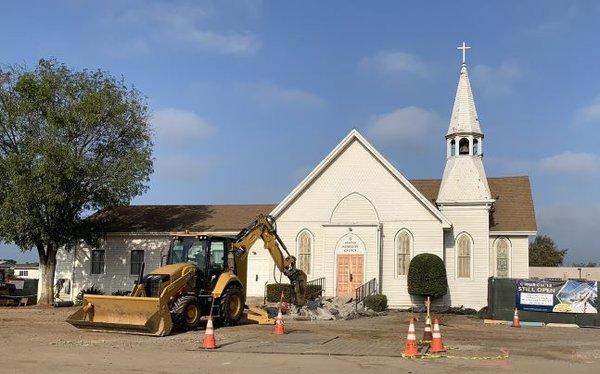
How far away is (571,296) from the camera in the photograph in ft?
78.9

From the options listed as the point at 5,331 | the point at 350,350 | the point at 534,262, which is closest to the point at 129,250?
the point at 5,331

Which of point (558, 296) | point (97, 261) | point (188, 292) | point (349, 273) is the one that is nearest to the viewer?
point (188, 292)

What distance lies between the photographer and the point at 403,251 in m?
32.0

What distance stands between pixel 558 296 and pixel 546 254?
5640cm

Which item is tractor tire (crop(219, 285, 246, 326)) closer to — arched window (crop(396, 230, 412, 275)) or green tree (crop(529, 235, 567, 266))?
arched window (crop(396, 230, 412, 275))

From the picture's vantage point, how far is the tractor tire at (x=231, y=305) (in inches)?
771

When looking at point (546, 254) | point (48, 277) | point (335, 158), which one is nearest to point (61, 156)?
point (48, 277)

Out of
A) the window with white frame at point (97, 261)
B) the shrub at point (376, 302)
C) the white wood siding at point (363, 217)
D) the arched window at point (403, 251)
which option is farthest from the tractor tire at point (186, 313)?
the window with white frame at point (97, 261)

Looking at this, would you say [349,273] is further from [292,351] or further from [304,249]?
[292,351]

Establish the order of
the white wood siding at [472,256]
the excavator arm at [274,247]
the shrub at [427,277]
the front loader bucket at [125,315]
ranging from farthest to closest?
the white wood siding at [472,256]
the shrub at [427,277]
the excavator arm at [274,247]
the front loader bucket at [125,315]

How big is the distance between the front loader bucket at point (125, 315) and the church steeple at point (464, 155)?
751 inches

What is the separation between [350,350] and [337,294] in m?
17.5

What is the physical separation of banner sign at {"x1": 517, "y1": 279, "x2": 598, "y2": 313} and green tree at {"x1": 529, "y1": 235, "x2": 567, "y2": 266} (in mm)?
51561

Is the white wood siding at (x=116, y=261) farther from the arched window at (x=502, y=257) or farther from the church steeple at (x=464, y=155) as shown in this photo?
the arched window at (x=502, y=257)
